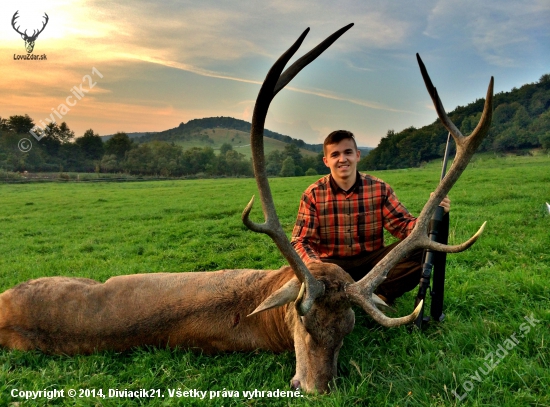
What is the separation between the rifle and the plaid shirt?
0.53 meters

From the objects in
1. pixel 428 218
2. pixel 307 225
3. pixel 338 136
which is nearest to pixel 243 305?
pixel 307 225

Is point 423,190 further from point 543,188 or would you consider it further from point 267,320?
point 267,320

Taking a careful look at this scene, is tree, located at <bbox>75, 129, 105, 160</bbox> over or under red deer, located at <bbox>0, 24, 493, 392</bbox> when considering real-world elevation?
over

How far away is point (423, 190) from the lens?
1956 centimetres

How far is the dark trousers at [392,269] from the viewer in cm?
501

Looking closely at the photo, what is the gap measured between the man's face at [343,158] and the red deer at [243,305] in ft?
4.26

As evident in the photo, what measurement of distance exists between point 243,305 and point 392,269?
2081 millimetres

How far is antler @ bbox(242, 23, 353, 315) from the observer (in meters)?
3.33

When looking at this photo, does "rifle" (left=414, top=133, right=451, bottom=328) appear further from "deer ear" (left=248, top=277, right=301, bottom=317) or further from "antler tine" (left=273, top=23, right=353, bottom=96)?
"antler tine" (left=273, top=23, right=353, bottom=96)

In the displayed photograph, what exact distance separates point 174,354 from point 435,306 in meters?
3.11

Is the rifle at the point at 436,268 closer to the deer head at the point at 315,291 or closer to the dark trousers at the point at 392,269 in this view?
the dark trousers at the point at 392,269

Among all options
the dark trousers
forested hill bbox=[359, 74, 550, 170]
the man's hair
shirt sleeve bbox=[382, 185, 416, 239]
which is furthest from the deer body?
forested hill bbox=[359, 74, 550, 170]

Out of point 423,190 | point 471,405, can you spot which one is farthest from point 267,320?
point 423,190

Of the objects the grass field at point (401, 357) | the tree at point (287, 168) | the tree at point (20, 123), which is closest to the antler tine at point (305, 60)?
the grass field at point (401, 357)
